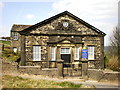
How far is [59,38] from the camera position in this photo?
62.5 feet

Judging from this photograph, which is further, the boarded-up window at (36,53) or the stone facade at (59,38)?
the boarded-up window at (36,53)

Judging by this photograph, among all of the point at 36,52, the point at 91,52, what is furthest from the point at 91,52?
the point at 36,52

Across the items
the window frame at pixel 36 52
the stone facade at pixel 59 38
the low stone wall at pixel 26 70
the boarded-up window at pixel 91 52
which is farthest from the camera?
the boarded-up window at pixel 91 52

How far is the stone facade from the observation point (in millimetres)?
18562

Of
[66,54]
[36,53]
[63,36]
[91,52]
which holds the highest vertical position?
[63,36]

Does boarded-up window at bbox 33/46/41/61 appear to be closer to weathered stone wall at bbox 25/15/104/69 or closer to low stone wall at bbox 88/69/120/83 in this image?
weathered stone wall at bbox 25/15/104/69

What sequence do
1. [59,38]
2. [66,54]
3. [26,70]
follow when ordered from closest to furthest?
[26,70] → [59,38] → [66,54]

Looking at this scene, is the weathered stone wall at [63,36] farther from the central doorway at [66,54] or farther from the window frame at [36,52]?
the central doorway at [66,54]

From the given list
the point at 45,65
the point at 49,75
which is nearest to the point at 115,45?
the point at 45,65

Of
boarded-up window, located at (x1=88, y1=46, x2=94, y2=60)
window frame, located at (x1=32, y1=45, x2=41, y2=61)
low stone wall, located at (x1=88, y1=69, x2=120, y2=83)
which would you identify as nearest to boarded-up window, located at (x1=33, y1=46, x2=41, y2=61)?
window frame, located at (x1=32, y1=45, x2=41, y2=61)

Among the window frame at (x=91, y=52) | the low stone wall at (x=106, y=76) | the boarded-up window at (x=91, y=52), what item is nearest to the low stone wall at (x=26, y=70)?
the low stone wall at (x=106, y=76)

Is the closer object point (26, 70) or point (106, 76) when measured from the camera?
point (106, 76)

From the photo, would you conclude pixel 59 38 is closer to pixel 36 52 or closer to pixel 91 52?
pixel 36 52

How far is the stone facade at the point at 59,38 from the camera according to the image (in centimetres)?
1856
